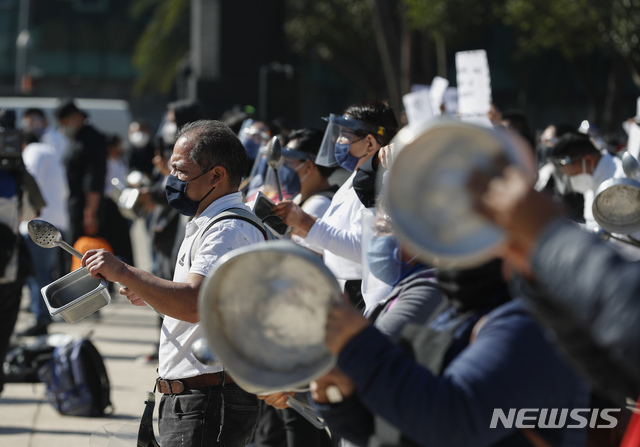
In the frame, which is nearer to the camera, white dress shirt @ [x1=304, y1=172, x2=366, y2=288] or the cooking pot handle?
the cooking pot handle

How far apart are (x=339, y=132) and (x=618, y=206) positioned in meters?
1.45

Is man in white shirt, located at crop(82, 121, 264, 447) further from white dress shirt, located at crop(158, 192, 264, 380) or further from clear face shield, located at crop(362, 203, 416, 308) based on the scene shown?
clear face shield, located at crop(362, 203, 416, 308)

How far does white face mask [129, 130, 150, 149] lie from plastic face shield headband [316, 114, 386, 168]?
850 cm

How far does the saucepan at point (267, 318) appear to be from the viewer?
6.28ft

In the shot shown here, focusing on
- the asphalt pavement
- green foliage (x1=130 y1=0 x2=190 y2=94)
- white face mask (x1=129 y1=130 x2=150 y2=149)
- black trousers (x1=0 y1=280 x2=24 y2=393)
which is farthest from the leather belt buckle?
green foliage (x1=130 y1=0 x2=190 y2=94)

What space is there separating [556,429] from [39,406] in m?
5.27

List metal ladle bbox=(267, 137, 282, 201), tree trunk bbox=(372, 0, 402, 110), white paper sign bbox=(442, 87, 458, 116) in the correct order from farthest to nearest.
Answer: tree trunk bbox=(372, 0, 402, 110), white paper sign bbox=(442, 87, 458, 116), metal ladle bbox=(267, 137, 282, 201)

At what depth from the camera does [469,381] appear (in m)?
1.80

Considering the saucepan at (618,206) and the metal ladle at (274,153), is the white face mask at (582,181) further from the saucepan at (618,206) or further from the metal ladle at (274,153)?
the metal ladle at (274,153)

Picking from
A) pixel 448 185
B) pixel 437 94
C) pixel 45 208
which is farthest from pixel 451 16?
pixel 448 185

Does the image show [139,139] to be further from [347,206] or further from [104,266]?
[104,266]

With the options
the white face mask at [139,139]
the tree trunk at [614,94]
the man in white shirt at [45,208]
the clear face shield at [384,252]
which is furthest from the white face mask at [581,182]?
the tree trunk at [614,94]

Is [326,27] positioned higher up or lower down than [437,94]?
lower down

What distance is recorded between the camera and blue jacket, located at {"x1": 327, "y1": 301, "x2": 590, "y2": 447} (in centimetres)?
179
